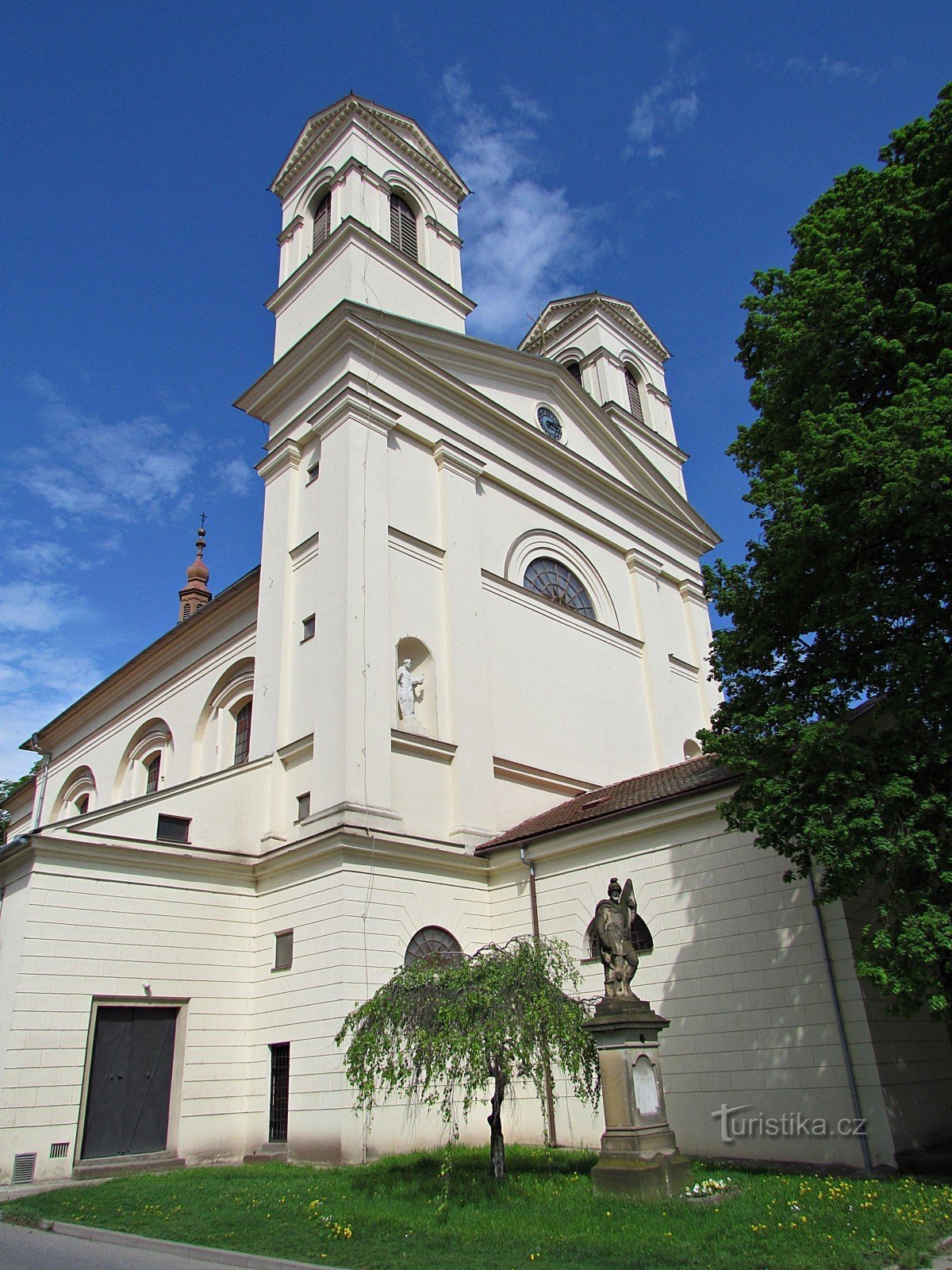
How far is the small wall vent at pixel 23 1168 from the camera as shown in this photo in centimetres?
1313

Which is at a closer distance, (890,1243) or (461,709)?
(890,1243)

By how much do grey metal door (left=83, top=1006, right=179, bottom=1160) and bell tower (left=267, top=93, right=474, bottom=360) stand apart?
52.9ft

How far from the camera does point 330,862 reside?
51.0 ft

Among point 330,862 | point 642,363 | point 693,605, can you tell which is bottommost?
point 330,862

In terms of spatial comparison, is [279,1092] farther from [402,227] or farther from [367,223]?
[402,227]

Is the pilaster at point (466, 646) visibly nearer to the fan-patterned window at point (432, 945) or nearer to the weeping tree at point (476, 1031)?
the fan-patterned window at point (432, 945)

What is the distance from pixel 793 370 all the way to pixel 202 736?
1796 centimetres

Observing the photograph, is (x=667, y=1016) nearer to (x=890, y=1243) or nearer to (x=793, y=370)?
(x=890, y=1243)

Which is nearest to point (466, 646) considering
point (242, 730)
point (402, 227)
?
point (242, 730)

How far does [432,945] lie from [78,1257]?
337 inches

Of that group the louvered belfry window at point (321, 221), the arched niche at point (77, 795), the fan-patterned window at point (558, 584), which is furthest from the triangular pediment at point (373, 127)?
the arched niche at point (77, 795)

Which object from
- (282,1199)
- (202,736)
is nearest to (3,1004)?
(282,1199)

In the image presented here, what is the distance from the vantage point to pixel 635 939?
50.3 ft

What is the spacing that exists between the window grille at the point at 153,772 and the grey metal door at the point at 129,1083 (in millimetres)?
12373
